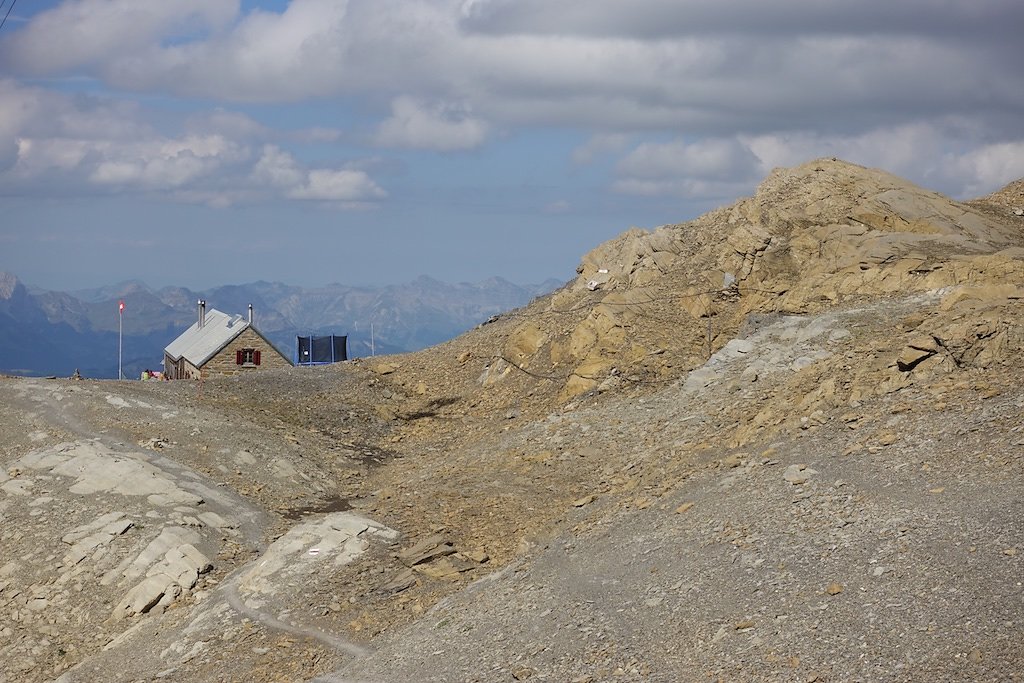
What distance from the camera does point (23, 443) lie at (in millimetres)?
26953

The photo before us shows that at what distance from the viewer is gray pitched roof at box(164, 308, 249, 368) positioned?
50375mm

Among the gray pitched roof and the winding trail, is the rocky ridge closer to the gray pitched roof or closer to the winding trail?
the winding trail


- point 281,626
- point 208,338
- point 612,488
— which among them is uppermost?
point 612,488

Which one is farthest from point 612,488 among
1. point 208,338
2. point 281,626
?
point 208,338

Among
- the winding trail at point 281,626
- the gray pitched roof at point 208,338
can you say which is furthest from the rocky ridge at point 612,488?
the gray pitched roof at point 208,338

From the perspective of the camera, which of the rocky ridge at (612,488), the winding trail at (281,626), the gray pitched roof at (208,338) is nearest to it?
the rocky ridge at (612,488)

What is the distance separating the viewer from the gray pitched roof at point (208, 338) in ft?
165

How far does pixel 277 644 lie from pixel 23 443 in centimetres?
1241

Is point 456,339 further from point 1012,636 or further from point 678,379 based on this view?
point 1012,636

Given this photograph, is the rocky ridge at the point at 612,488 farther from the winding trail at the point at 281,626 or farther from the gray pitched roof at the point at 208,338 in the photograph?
the gray pitched roof at the point at 208,338

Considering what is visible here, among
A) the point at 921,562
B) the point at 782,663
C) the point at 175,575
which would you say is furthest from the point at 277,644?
the point at 921,562

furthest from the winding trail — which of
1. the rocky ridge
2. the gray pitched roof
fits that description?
the gray pitched roof

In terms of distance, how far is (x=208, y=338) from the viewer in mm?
54781

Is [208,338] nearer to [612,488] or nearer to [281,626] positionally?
[612,488]
